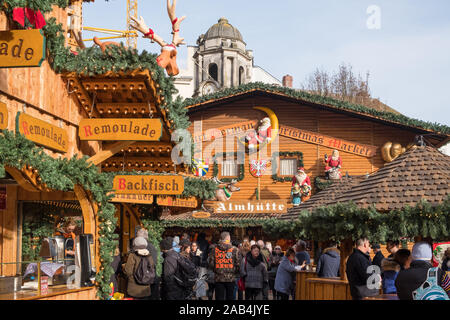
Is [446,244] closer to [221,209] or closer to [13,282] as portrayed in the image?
[13,282]

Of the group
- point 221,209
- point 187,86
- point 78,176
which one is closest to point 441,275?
point 78,176

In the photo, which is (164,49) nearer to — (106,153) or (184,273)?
(106,153)

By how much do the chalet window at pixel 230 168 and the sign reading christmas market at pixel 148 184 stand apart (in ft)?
55.5

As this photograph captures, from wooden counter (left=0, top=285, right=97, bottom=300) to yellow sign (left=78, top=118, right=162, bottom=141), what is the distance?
274 centimetres

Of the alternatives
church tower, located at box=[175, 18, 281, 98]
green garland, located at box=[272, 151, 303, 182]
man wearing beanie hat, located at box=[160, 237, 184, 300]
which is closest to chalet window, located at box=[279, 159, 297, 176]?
green garland, located at box=[272, 151, 303, 182]

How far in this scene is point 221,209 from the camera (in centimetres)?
2688

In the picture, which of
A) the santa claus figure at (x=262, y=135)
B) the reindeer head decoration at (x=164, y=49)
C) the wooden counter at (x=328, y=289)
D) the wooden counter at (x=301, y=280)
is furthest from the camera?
the santa claus figure at (x=262, y=135)

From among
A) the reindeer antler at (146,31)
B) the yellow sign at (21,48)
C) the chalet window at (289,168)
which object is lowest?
the chalet window at (289,168)

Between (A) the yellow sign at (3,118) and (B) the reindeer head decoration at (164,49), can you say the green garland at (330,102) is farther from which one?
(A) the yellow sign at (3,118)

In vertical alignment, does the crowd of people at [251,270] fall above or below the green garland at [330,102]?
below

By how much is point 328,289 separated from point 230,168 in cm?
1696

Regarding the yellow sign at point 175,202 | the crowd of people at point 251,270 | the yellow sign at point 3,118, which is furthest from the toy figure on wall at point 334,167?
the yellow sign at point 3,118

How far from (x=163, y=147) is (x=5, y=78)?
4.89 m

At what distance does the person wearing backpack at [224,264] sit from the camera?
41.0 ft
